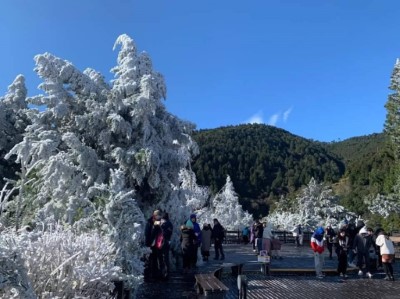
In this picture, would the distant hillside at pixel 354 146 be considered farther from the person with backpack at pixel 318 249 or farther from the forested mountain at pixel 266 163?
the person with backpack at pixel 318 249

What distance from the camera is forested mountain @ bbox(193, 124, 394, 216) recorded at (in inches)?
3794

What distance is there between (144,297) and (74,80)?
878 centimetres

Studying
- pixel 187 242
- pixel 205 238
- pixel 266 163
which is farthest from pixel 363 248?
pixel 266 163

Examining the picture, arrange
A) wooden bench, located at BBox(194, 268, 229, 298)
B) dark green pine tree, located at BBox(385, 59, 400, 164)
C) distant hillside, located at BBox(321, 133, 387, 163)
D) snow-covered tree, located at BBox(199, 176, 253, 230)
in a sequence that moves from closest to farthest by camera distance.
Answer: wooden bench, located at BBox(194, 268, 229, 298) → dark green pine tree, located at BBox(385, 59, 400, 164) → snow-covered tree, located at BBox(199, 176, 253, 230) → distant hillside, located at BBox(321, 133, 387, 163)

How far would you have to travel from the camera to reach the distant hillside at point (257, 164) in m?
100

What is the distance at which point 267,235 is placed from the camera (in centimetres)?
1666

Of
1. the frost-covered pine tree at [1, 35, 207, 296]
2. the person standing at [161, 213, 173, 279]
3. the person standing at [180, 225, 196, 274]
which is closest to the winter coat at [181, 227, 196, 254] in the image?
the person standing at [180, 225, 196, 274]

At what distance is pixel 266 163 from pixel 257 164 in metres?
3.63

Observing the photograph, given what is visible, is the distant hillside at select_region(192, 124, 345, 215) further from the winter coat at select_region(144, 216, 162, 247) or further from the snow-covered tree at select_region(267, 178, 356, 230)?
the winter coat at select_region(144, 216, 162, 247)

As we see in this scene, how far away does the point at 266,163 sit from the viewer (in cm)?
11462

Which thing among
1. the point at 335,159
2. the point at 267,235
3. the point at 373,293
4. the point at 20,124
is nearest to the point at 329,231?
the point at 267,235

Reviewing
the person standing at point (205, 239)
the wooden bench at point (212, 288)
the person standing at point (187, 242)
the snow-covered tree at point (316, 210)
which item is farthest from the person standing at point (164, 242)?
the snow-covered tree at point (316, 210)

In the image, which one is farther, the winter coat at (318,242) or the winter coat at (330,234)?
the winter coat at (330,234)

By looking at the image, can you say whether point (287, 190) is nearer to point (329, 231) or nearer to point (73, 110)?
point (329, 231)
